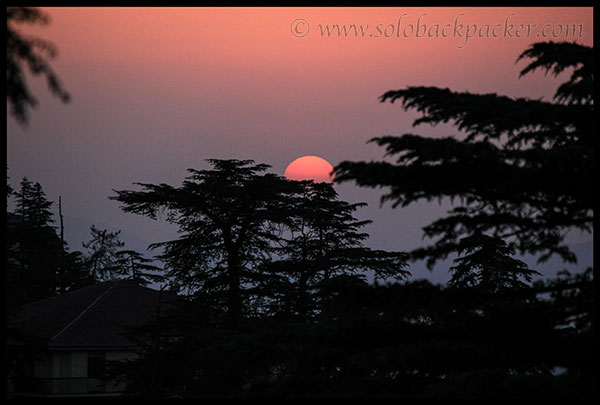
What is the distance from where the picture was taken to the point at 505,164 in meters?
9.98

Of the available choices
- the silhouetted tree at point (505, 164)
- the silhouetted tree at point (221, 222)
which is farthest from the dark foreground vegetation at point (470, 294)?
the silhouetted tree at point (221, 222)

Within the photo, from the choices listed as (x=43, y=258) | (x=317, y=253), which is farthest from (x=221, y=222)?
(x=43, y=258)

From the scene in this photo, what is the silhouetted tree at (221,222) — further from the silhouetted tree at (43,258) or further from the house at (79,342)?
the silhouetted tree at (43,258)

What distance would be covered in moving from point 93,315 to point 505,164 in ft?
103

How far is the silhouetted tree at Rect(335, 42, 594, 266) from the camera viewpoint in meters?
9.88

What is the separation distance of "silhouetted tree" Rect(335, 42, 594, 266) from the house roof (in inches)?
963

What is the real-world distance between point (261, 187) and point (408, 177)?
1901 centimetres

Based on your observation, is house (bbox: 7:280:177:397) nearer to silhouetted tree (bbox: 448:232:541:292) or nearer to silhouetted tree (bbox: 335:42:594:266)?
silhouetted tree (bbox: 448:232:541:292)

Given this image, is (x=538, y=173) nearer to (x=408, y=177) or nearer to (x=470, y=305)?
(x=408, y=177)

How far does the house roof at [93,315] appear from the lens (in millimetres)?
35156

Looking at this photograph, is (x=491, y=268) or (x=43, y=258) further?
(x=43, y=258)

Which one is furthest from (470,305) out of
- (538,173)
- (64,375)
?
(64,375)

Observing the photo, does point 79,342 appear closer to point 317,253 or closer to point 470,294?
point 317,253

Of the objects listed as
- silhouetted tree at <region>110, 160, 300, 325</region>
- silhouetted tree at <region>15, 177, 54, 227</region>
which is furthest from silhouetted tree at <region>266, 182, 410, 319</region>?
silhouetted tree at <region>15, 177, 54, 227</region>
